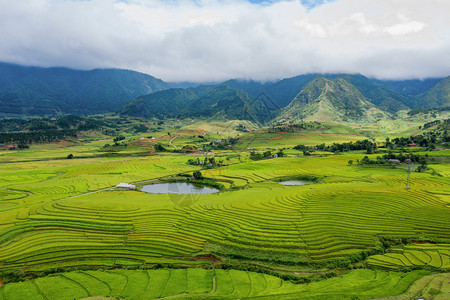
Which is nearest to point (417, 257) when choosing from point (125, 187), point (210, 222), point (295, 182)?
point (210, 222)

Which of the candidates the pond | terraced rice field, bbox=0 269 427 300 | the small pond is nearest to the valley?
terraced rice field, bbox=0 269 427 300

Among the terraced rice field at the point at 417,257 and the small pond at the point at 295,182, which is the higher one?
the terraced rice field at the point at 417,257

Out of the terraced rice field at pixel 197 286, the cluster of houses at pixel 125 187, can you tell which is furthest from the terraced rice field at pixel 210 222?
the cluster of houses at pixel 125 187

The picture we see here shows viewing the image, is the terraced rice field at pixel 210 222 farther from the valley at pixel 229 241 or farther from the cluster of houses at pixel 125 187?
the cluster of houses at pixel 125 187

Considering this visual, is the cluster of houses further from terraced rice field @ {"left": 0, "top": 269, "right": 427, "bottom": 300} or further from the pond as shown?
terraced rice field @ {"left": 0, "top": 269, "right": 427, "bottom": 300}

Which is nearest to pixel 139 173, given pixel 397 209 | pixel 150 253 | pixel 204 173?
pixel 204 173

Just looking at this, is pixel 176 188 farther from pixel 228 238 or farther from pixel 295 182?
pixel 228 238
